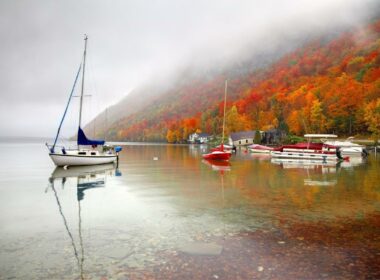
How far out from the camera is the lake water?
31.1ft

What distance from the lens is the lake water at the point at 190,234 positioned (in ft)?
31.1

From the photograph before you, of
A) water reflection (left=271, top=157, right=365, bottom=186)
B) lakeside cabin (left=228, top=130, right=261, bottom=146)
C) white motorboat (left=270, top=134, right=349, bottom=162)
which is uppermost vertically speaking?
lakeside cabin (left=228, top=130, right=261, bottom=146)

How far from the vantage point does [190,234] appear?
1310cm

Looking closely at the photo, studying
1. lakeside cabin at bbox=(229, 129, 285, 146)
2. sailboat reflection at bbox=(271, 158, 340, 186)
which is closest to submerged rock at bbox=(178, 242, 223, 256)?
sailboat reflection at bbox=(271, 158, 340, 186)

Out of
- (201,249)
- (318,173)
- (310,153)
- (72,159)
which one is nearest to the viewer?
(201,249)

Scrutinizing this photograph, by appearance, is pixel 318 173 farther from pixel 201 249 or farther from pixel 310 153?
pixel 201 249

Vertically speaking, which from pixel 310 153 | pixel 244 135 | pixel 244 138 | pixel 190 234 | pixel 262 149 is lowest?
pixel 190 234

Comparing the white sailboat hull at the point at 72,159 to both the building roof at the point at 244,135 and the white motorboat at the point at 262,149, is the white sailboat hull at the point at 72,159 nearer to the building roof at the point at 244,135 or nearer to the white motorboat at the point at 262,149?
the white motorboat at the point at 262,149

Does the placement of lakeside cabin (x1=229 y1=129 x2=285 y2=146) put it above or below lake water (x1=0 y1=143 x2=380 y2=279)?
above

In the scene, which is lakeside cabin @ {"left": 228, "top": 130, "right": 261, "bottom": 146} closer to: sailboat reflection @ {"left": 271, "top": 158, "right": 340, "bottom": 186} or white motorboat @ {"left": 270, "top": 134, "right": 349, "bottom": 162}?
white motorboat @ {"left": 270, "top": 134, "right": 349, "bottom": 162}

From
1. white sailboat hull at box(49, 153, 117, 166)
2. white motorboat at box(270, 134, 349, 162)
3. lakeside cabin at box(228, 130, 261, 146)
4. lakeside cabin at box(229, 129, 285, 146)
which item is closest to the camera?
white sailboat hull at box(49, 153, 117, 166)

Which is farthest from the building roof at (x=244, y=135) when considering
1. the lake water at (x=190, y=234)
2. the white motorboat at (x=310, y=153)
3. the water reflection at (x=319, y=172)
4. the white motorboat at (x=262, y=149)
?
the lake water at (x=190, y=234)

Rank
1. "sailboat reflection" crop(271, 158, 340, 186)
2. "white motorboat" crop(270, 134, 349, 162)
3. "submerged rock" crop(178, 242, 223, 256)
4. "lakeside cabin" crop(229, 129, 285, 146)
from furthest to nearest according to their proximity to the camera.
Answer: "lakeside cabin" crop(229, 129, 285, 146), "white motorboat" crop(270, 134, 349, 162), "sailboat reflection" crop(271, 158, 340, 186), "submerged rock" crop(178, 242, 223, 256)

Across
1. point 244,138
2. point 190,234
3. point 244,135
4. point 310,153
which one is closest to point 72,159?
point 190,234
